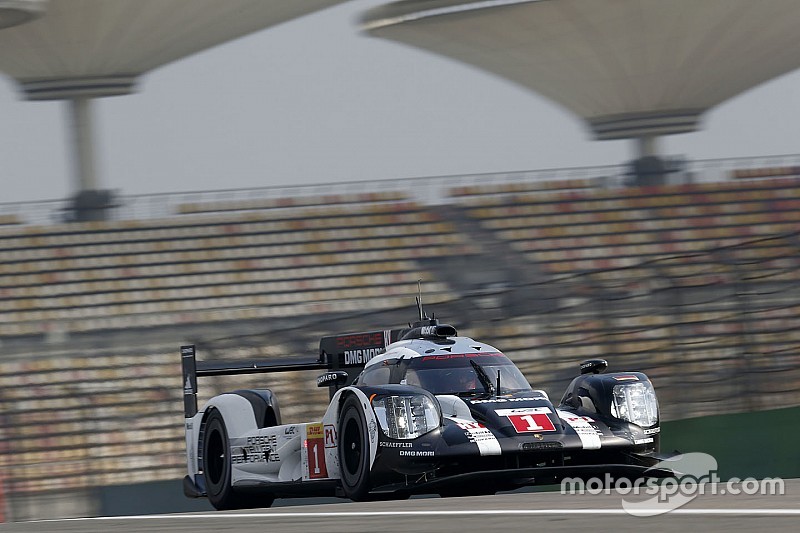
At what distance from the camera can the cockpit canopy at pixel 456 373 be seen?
8914 mm

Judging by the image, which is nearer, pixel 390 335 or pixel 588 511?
pixel 588 511

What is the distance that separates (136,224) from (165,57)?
34.1ft

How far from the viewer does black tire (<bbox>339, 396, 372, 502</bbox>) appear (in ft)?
26.5

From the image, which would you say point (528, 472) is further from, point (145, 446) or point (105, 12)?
point (105, 12)

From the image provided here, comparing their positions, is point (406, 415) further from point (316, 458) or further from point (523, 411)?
point (316, 458)

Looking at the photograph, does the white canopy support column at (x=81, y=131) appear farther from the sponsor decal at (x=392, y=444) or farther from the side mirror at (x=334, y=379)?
the sponsor decal at (x=392, y=444)

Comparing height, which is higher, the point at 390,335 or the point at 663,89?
the point at 663,89

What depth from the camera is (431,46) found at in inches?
1379

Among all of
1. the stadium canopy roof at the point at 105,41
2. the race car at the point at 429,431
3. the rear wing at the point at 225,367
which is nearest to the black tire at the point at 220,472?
the race car at the point at 429,431

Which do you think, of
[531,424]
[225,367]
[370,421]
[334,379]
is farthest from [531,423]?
[225,367]

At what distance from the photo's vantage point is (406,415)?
318 inches

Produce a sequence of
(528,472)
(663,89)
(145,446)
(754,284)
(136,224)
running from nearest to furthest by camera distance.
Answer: (528,472)
(754,284)
(145,446)
(136,224)
(663,89)

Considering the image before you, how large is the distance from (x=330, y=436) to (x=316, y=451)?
187mm

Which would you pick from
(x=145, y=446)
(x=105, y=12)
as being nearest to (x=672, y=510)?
(x=145, y=446)
